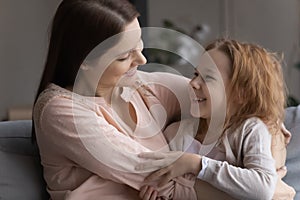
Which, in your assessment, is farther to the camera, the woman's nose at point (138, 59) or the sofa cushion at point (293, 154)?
the sofa cushion at point (293, 154)

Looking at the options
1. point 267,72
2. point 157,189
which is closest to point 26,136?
point 157,189

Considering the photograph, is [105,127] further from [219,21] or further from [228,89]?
[219,21]

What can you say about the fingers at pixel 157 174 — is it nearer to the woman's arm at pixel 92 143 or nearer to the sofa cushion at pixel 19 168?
the woman's arm at pixel 92 143

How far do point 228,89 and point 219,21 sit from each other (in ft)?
8.40

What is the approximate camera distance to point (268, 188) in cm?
138

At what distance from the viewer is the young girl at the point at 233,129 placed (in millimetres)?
1387

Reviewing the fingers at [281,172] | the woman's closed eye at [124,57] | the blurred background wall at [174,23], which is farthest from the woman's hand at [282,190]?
the blurred background wall at [174,23]

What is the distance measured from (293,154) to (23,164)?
783 millimetres

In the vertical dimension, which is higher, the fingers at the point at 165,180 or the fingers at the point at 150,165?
the fingers at the point at 150,165

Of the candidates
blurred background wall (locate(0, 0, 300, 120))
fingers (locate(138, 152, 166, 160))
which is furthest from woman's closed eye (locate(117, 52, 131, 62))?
blurred background wall (locate(0, 0, 300, 120))

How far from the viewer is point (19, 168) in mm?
1590

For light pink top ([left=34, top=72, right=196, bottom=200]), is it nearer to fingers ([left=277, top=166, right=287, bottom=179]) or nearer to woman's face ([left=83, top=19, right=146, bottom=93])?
woman's face ([left=83, top=19, right=146, bottom=93])

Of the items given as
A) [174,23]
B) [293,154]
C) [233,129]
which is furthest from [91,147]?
[174,23]

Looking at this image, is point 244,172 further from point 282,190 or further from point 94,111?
point 94,111
